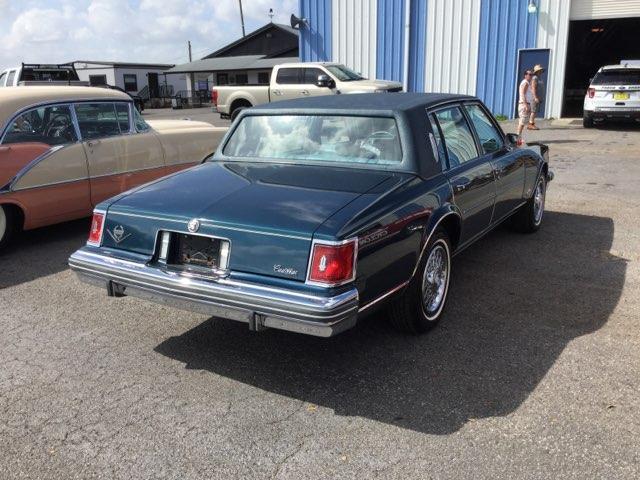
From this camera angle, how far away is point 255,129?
470 centimetres

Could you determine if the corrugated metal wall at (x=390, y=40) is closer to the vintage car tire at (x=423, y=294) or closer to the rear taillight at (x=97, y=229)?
the vintage car tire at (x=423, y=294)

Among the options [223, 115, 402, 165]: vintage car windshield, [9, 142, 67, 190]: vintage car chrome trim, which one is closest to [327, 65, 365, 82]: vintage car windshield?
[9, 142, 67, 190]: vintage car chrome trim

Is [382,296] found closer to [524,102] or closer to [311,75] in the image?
[524,102]

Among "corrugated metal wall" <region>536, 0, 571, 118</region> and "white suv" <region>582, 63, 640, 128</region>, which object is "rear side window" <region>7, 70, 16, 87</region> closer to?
"corrugated metal wall" <region>536, 0, 571, 118</region>

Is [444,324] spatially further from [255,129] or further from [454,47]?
[454,47]

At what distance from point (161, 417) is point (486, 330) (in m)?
2.20

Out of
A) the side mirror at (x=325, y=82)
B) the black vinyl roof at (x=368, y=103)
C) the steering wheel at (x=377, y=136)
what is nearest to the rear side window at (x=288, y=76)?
the side mirror at (x=325, y=82)

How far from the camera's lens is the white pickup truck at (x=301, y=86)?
661 inches

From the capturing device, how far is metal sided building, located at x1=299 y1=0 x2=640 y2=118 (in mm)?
Result: 18969

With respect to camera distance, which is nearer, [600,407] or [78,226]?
[600,407]

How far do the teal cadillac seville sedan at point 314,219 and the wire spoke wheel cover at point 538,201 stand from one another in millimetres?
1600

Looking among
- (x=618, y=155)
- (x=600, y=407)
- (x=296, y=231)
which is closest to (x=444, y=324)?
(x=600, y=407)

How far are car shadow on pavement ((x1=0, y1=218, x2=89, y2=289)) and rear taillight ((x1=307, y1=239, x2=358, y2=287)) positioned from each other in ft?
10.9

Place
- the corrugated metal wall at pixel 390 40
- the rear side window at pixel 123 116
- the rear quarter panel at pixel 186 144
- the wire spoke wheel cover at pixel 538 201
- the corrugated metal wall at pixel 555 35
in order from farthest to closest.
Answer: the corrugated metal wall at pixel 390 40 → the corrugated metal wall at pixel 555 35 → the rear quarter panel at pixel 186 144 → the rear side window at pixel 123 116 → the wire spoke wheel cover at pixel 538 201
